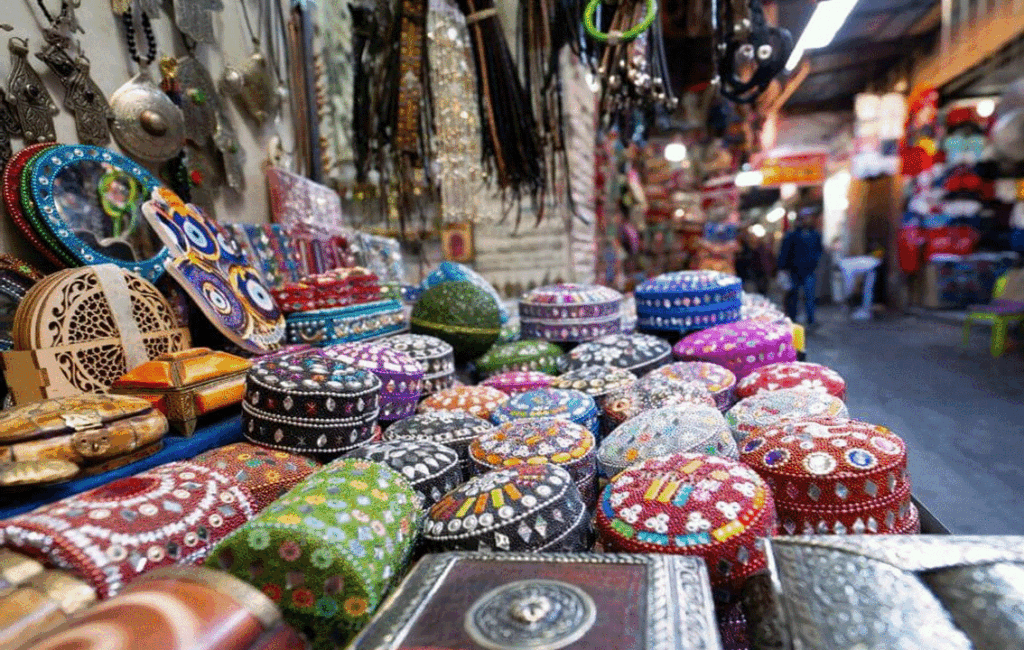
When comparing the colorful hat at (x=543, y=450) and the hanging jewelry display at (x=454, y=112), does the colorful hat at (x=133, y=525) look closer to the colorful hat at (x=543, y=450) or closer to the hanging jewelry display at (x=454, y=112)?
the colorful hat at (x=543, y=450)

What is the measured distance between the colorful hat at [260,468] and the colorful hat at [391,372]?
40 centimetres

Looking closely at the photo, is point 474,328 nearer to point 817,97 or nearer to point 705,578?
point 705,578

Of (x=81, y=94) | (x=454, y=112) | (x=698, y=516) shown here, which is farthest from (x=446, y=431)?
(x=454, y=112)

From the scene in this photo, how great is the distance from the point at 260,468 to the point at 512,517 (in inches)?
23.5

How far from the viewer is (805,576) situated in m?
0.71

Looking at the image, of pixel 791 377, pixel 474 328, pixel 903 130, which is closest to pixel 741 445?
pixel 791 377

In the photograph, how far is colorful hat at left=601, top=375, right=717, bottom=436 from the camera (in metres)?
1.81

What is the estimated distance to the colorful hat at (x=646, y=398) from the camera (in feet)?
5.95

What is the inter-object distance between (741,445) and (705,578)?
2.67 feet

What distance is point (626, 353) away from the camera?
2.33 m

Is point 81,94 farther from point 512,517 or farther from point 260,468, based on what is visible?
point 512,517

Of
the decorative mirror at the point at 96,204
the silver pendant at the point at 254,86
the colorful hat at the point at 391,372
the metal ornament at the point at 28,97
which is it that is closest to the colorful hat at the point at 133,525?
the colorful hat at the point at 391,372

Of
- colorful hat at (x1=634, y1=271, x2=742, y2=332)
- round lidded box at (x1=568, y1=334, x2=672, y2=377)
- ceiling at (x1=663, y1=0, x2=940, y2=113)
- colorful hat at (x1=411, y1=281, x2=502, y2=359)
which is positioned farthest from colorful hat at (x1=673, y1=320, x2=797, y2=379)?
ceiling at (x1=663, y1=0, x2=940, y2=113)

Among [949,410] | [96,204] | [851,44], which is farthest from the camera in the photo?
[851,44]
